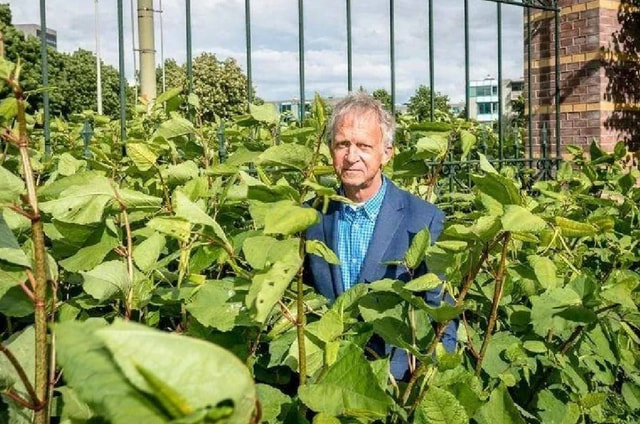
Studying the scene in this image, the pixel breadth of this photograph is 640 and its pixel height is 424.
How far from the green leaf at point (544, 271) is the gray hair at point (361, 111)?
4.69 feet

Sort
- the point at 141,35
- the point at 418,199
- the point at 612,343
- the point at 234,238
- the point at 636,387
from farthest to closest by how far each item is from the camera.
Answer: the point at 141,35 < the point at 418,199 < the point at 636,387 < the point at 612,343 < the point at 234,238

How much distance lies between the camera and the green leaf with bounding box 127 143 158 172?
1.50 metres

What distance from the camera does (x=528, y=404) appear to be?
5.08 feet

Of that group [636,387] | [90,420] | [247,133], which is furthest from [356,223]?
[90,420]

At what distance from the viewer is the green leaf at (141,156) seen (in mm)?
1504

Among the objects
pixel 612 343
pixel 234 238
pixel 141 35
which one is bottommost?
pixel 612 343

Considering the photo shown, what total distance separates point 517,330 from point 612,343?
176 millimetres

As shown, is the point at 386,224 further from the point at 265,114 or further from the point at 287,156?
the point at 287,156

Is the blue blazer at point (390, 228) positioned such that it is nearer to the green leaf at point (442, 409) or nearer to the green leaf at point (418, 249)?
the green leaf at point (418, 249)

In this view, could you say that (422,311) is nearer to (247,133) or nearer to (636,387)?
(636,387)

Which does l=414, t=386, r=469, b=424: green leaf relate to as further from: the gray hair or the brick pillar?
the brick pillar

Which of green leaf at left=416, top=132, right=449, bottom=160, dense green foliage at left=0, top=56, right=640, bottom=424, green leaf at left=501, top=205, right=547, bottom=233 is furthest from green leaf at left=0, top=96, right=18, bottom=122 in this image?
green leaf at left=416, top=132, right=449, bottom=160

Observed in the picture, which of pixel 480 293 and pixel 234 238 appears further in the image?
pixel 480 293

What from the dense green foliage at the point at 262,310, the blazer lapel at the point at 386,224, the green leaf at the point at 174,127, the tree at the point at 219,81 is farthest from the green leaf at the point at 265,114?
the tree at the point at 219,81
